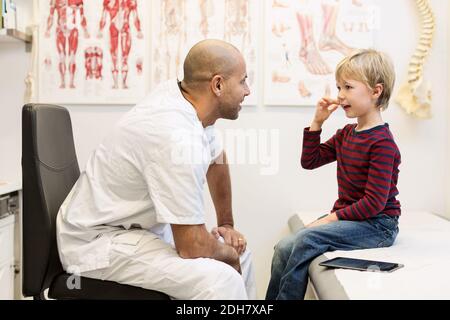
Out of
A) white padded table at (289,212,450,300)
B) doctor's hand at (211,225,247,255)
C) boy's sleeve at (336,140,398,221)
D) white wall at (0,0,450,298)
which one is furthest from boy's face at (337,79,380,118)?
white wall at (0,0,450,298)

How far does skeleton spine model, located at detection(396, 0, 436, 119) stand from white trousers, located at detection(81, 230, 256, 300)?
1427mm

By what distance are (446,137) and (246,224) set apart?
1.00m

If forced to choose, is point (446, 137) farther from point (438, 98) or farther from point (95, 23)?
point (95, 23)

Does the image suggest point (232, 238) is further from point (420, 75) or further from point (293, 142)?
point (420, 75)

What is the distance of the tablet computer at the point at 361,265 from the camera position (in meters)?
1.56

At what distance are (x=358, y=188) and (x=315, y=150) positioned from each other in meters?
0.24

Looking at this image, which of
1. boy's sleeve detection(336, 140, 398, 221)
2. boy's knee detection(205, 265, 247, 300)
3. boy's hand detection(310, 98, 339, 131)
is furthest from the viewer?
boy's hand detection(310, 98, 339, 131)

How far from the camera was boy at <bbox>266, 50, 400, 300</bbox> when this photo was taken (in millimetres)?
1748

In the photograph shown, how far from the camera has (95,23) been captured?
100 inches

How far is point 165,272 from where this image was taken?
1406mm

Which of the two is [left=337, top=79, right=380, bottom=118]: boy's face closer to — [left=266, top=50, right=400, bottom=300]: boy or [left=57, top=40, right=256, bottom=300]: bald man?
[left=266, top=50, right=400, bottom=300]: boy

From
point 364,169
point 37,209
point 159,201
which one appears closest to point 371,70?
point 364,169
